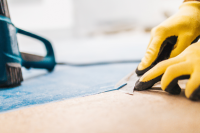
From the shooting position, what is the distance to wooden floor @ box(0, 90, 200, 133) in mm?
338

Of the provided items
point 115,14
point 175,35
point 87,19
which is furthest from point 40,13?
point 175,35

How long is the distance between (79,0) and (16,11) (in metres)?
2.09

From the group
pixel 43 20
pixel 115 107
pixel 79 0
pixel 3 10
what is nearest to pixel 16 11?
pixel 43 20

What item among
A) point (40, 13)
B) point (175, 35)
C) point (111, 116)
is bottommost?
point (111, 116)

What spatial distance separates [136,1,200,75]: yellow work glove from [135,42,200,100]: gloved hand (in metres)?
0.13

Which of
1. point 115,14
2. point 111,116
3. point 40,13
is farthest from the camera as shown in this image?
point 115,14

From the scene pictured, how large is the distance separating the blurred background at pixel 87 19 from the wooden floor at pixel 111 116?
3.96 metres

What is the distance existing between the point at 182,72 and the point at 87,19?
532 cm

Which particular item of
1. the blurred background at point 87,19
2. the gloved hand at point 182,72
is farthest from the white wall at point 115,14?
the gloved hand at point 182,72

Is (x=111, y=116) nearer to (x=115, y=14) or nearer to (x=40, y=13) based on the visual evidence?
(x=40, y=13)

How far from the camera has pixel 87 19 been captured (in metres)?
5.43

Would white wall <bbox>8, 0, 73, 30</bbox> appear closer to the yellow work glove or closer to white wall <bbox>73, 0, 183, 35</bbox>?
white wall <bbox>73, 0, 183, 35</bbox>

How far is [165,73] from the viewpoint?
1.53ft

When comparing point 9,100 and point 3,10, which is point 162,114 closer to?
point 9,100
